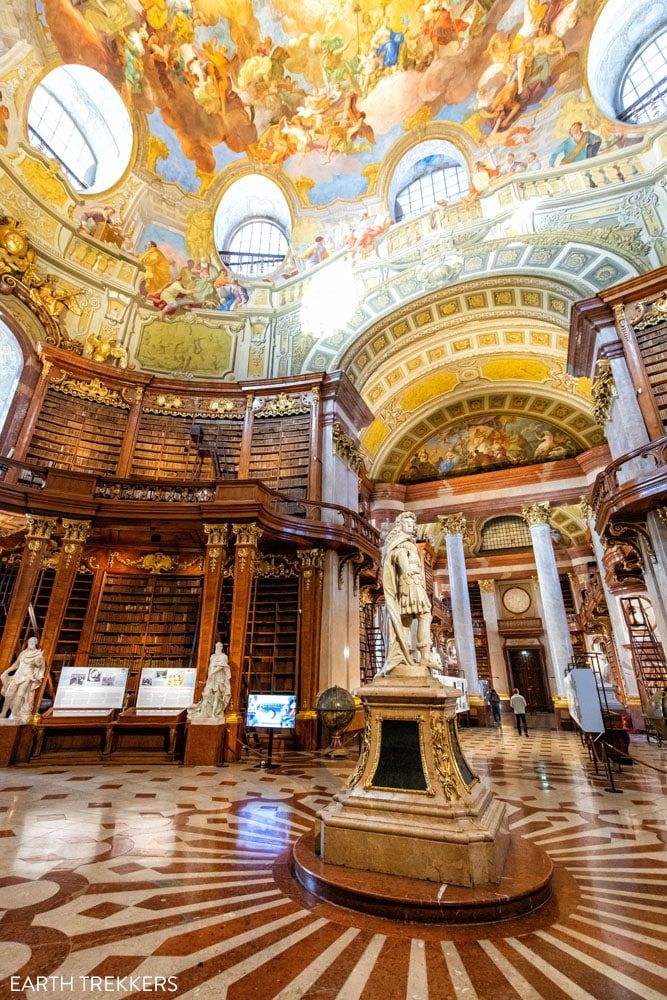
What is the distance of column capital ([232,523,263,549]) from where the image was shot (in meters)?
8.80

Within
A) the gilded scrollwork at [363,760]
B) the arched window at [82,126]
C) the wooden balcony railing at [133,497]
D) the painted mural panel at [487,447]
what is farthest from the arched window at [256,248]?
the gilded scrollwork at [363,760]

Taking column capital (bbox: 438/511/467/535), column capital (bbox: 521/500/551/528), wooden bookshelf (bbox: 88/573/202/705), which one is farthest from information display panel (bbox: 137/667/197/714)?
column capital (bbox: 521/500/551/528)

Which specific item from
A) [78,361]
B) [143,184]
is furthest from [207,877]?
[143,184]

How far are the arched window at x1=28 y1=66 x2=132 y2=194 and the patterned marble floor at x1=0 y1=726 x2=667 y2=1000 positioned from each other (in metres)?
14.8

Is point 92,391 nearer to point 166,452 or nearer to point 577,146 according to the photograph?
point 166,452

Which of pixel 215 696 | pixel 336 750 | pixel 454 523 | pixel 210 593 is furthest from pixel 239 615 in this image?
pixel 454 523

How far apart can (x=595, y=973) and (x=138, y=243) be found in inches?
638

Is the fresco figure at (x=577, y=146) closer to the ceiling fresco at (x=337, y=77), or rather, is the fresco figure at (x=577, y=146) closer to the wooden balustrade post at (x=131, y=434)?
the ceiling fresco at (x=337, y=77)

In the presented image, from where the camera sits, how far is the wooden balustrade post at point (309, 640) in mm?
9016

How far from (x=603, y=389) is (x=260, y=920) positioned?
10868 millimetres

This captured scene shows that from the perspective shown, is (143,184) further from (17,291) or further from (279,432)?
(279,432)

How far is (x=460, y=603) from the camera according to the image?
51.0 ft

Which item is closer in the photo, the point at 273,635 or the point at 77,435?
the point at 273,635

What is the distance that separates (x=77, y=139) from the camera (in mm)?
12859
